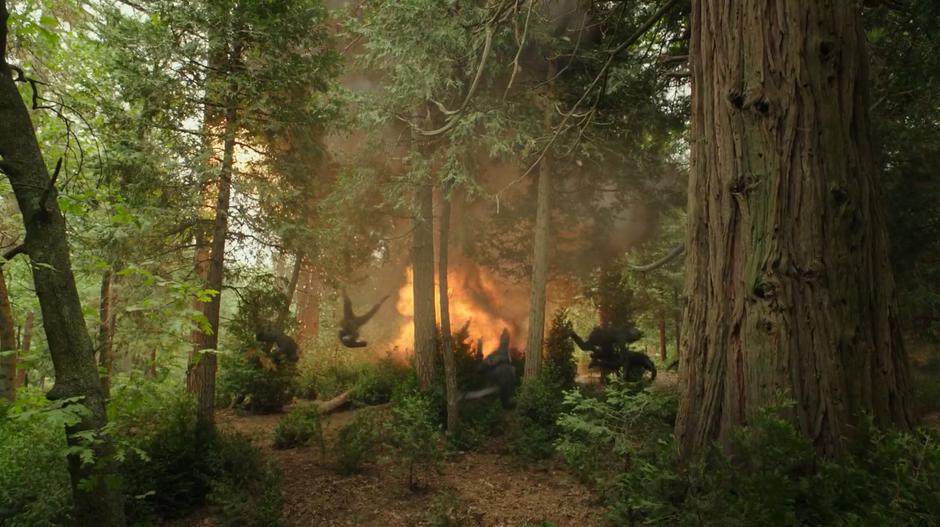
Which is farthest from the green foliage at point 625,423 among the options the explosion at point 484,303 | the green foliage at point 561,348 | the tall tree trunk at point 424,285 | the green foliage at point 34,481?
the explosion at point 484,303

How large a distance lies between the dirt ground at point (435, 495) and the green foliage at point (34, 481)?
1487mm

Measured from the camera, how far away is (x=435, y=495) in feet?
25.1

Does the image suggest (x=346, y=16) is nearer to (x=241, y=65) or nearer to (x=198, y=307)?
(x=241, y=65)

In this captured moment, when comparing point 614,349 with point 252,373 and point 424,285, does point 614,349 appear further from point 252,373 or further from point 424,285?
point 252,373

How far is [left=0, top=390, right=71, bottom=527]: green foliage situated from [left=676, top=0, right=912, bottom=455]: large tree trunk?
→ 19.4 feet

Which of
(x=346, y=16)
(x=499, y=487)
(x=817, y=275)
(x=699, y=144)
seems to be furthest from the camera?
(x=346, y=16)

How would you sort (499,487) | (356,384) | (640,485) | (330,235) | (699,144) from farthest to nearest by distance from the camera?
(356,384) < (330,235) < (499,487) < (699,144) < (640,485)

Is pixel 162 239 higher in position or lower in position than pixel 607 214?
lower

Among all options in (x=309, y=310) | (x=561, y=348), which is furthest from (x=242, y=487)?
(x=309, y=310)

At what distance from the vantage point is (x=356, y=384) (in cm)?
1529

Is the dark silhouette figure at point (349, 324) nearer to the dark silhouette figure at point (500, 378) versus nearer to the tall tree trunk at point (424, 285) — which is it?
the tall tree trunk at point (424, 285)

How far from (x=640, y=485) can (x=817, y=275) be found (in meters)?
2.14

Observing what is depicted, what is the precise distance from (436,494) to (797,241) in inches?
246

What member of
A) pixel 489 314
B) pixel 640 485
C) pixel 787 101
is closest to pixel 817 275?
pixel 787 101
